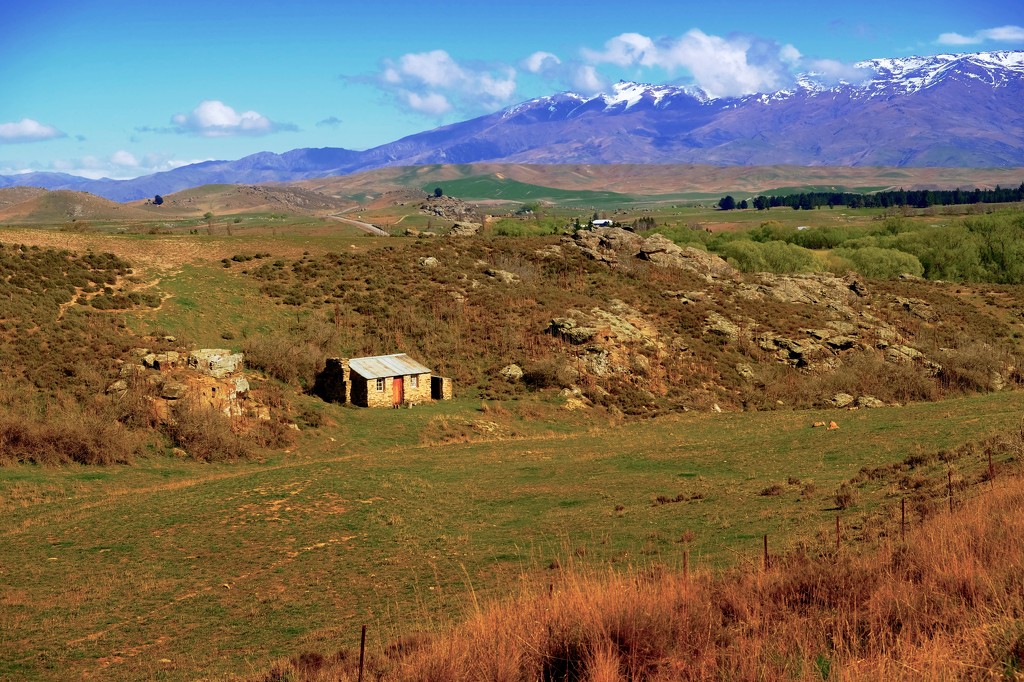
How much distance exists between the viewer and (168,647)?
15.8m

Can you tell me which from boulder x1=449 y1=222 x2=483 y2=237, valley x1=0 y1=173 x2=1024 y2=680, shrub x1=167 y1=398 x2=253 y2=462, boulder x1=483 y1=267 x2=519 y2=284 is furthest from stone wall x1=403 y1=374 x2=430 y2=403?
boulder x1=449 y1=222 x2=483 y2=237

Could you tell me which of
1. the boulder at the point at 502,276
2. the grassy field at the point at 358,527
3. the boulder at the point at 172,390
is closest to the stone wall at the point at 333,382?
the grassy field at the point at 358,527

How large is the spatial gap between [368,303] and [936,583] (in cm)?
5321

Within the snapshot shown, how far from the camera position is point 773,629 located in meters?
9.95

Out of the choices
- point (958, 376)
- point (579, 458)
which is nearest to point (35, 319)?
point (579, 458)

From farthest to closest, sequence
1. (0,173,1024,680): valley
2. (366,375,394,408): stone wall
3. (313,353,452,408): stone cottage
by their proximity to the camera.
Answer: (313,353,452,408): stone cottage, (366,375,394,408): stone wall, (0,173,1024,680): valley

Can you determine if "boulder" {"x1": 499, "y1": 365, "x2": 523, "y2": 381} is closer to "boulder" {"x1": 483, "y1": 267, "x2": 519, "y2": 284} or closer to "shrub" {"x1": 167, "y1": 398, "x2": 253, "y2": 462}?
"boulder" {"x1": 483, "y1": 267, "x2": 519, "y2": 284}

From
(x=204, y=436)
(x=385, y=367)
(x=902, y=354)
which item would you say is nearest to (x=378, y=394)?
(x=385, y=367)

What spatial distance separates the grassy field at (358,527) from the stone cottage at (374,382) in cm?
574

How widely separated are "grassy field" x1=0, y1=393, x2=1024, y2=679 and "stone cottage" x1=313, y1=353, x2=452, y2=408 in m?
5.74

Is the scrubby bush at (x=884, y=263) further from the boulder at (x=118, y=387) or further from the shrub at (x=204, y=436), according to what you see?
the boulder at (x=118, y=387)

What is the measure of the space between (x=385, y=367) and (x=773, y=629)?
1538 inches

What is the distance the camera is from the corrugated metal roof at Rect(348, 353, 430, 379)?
152ft

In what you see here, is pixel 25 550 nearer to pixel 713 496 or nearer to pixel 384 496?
pixel 384 496
